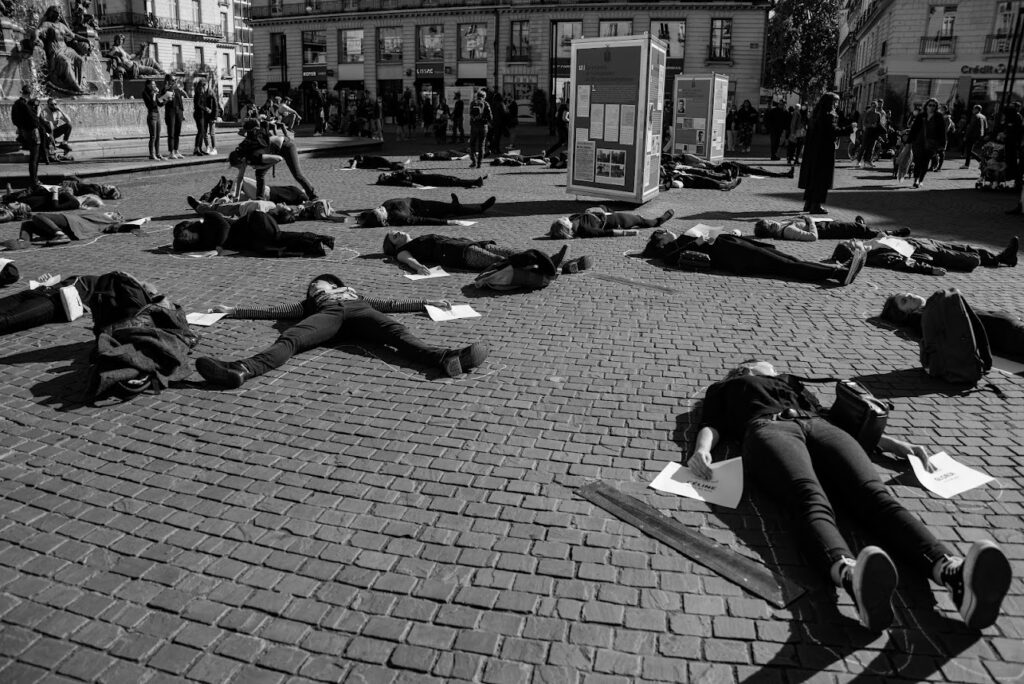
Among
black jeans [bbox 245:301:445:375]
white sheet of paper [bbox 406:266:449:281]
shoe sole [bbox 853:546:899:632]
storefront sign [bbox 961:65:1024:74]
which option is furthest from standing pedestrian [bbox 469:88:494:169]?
storefront sign [bbox 961:65:1024:74]

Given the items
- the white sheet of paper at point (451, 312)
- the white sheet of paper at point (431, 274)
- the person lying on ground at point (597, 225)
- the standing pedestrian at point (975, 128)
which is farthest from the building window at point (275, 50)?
the white sheet of paper at point (451, 312)

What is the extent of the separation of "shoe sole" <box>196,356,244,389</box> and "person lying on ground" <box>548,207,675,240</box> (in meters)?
6.95

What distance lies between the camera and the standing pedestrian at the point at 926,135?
18.4 metres

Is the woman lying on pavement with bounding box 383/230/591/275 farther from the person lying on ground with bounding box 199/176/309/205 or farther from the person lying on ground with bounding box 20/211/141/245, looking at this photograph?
the person lying on ground with bounding box 199/176/309/205

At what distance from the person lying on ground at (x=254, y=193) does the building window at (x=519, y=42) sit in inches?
1661

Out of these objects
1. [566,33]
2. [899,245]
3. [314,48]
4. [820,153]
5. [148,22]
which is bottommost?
[899,245]

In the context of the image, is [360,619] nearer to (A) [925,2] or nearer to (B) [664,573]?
(B) [664,573]

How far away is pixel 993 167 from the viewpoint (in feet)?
61.7

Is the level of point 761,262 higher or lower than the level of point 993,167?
lower

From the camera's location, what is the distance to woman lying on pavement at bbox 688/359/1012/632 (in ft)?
9.82

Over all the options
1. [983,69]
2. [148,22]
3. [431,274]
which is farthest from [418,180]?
[148,22]

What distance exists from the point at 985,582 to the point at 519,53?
2157 inches

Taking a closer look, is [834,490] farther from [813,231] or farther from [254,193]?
[254,193]

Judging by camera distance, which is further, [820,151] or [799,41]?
[799,41]
